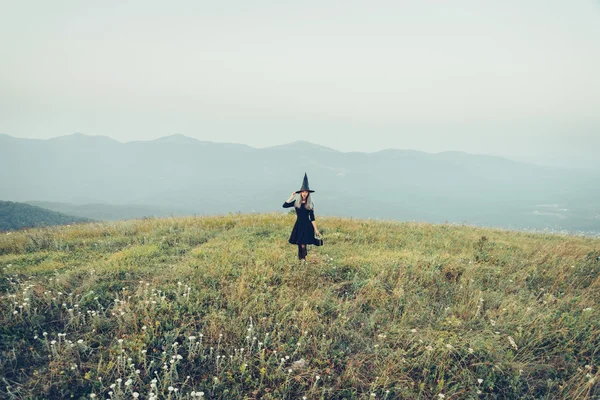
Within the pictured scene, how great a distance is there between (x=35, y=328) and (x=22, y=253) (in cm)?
500

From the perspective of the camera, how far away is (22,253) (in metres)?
9.06

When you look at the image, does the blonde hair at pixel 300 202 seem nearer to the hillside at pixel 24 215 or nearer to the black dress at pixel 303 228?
the black dress at pixel 303 228

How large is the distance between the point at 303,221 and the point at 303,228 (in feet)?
0.68

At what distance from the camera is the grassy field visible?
4734mm

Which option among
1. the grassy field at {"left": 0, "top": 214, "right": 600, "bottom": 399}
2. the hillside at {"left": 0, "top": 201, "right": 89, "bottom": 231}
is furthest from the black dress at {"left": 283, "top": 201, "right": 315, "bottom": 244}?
the hillside at {"left": 0, "top": 201, "right": 89, "bottom": 231}

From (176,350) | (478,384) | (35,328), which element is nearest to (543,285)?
(478,384)

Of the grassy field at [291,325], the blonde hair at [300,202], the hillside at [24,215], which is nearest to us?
the grassy field at [291,325]

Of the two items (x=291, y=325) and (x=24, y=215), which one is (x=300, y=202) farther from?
(x=24, y=215)

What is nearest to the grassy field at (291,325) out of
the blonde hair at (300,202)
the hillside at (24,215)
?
the blonde hair at (300,202)

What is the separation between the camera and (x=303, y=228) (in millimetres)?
8227

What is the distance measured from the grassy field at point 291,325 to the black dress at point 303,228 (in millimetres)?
640

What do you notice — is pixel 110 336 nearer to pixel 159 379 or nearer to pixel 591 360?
pixel 159 379

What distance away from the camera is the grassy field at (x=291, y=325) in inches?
186

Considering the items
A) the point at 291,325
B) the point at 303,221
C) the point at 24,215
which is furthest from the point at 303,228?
the point at 24,215
